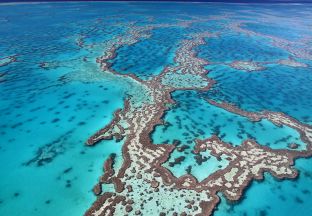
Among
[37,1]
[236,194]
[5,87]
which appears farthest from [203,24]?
[37,1]

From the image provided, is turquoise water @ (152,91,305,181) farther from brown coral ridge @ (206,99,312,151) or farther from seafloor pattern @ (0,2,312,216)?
brown coral ridge @ (206,99,312,151)

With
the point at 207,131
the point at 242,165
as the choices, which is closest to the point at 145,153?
the point at 207,131

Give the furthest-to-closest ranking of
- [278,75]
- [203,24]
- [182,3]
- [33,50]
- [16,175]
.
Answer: [182,3]
[203,24]
[33,50]
[278,75]
[16,175]

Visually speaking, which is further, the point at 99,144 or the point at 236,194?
the point at 99,144

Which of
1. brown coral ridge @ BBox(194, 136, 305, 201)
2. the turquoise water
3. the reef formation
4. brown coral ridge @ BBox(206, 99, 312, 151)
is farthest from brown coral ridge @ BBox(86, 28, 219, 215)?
brown coral ridge @ BBox(206, 99, 312, 151)

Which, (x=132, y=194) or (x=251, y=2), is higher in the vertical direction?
(x=132, y=194)

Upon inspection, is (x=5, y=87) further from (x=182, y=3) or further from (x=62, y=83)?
(x=182, y=3)

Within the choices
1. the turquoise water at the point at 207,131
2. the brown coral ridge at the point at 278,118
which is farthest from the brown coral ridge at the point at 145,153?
the brown coral ridge at the point at 278,118

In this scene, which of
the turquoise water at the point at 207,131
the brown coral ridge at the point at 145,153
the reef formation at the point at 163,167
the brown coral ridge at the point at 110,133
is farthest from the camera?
the brown coral ridge at the point at 110,133

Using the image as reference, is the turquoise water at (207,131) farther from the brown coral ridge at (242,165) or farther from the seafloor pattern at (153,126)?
the brown coral ridge at (242,165)
